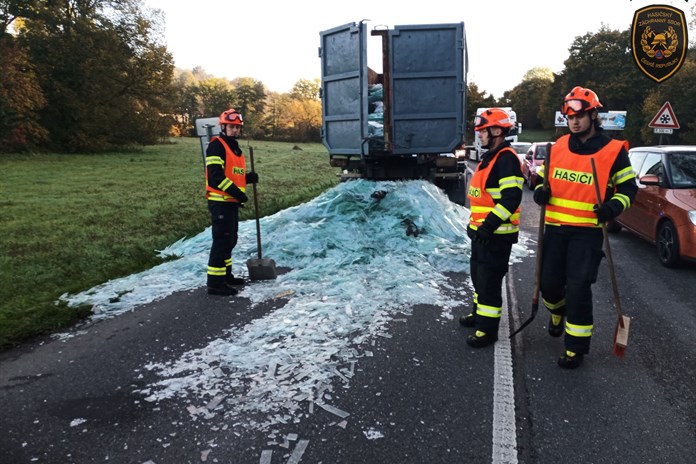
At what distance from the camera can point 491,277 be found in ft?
12.9

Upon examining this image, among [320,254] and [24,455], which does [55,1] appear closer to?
[320,254]

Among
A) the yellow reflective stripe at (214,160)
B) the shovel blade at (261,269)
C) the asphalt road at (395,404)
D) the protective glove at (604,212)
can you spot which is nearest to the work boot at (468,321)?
the asphalt road at (395,404)

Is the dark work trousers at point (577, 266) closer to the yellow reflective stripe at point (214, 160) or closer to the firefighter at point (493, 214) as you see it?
the firefighter at point (493, 214)

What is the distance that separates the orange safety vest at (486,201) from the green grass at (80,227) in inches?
148

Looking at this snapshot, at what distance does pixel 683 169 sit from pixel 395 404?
20.1 feet

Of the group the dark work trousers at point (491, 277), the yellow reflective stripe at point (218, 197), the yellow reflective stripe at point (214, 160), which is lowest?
the dark work trousers at point (491, 277)

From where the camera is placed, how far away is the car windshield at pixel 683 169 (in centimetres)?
677

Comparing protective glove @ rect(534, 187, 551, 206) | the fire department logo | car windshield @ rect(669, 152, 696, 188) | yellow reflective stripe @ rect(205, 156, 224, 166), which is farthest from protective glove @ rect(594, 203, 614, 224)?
the fire department logo

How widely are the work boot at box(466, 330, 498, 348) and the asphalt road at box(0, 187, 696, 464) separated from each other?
6 centimetres

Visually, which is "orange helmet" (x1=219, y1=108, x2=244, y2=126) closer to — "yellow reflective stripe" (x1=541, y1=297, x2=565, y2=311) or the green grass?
the green grass

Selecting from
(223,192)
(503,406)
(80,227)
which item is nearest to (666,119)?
(223,192)

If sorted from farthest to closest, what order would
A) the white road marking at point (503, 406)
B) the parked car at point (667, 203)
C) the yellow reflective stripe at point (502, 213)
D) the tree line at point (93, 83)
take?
the tree line at point (93, 83) < the parked car at point (667, 203) < the yellow reflective stripe at point (502, 213) < the white road marking at point (503, 406)

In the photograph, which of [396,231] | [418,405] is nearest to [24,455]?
[418,405]

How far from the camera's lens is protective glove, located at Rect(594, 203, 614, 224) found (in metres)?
A: 3.44
